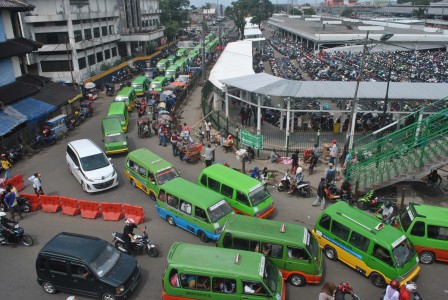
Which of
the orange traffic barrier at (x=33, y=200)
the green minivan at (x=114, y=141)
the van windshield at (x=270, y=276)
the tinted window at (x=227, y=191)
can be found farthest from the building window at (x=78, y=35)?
the van windshield at (x=270, y=276)

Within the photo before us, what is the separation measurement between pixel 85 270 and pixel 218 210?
4.98m

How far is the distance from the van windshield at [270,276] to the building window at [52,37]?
1633 inches

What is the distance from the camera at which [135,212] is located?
1487cm

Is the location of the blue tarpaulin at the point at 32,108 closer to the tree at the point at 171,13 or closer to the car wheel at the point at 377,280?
the car wheel at the point at 377,280

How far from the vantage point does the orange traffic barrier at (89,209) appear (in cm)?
1514

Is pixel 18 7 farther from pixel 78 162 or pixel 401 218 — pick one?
pixel 401 218

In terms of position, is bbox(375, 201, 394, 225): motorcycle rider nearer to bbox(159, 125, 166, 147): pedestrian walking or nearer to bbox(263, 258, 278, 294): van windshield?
bbox(263, 258, 278, 294): van windshield

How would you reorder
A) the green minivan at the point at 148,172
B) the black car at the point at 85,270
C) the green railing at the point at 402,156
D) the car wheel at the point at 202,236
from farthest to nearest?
the green minivan at the point at 148,172 < the green railing at the point at 402,156 < the car wheel at the point at 202,236 < the black car at the point at 85,270

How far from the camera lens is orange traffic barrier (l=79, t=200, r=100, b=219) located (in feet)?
49.7

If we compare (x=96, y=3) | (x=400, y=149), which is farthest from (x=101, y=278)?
(x=96, y=3)

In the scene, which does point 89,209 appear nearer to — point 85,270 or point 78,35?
point 85,270

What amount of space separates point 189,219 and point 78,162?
25.4 ft

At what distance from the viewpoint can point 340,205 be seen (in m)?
12.5

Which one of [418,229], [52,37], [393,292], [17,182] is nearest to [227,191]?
[418,229]
